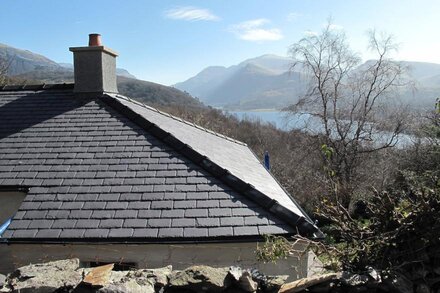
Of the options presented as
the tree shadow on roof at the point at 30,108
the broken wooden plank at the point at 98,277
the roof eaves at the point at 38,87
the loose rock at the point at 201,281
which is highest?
the roof eaves at the point at 38,87

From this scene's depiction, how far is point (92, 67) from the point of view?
29.6ft

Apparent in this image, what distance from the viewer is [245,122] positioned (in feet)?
184

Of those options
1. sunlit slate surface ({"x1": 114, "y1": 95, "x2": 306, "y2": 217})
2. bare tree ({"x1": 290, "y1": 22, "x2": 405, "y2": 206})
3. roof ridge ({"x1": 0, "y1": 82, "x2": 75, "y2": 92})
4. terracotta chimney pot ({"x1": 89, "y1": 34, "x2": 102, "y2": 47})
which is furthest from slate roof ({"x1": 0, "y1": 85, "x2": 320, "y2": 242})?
bare tree ({"x1": 290, "y1": 22, "x2": 405, "y2": 206})

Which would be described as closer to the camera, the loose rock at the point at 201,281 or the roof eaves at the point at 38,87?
the loose rock at the point at 201,281

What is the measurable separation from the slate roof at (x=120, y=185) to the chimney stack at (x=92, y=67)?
85cm

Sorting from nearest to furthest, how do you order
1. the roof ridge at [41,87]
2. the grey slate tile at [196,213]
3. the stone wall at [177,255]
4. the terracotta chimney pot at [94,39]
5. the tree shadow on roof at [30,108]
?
the stone wall at [177,255] → the grey slate tile at [196,213] → the tree shadow on roof at [30,108] → the terracotta chimney pot at [94,39] → the roof ridge at [41,87]

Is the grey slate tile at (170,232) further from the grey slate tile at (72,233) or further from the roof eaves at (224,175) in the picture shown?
the roof eaves at (224,175)

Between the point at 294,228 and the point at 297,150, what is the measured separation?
22441 millimetres

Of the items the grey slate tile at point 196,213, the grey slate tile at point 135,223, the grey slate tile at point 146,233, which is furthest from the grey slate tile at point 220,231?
the grey slate tile at point 135,223

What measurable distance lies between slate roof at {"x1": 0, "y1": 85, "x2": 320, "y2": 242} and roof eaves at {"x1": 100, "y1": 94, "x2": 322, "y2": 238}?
0.05ft

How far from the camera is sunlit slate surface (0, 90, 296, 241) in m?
5.12

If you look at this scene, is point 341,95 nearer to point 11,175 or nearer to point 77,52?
point 77,52

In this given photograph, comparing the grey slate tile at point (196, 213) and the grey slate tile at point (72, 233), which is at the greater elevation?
the grey slate tile at point (196, 213)

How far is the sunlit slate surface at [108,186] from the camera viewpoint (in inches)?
202
